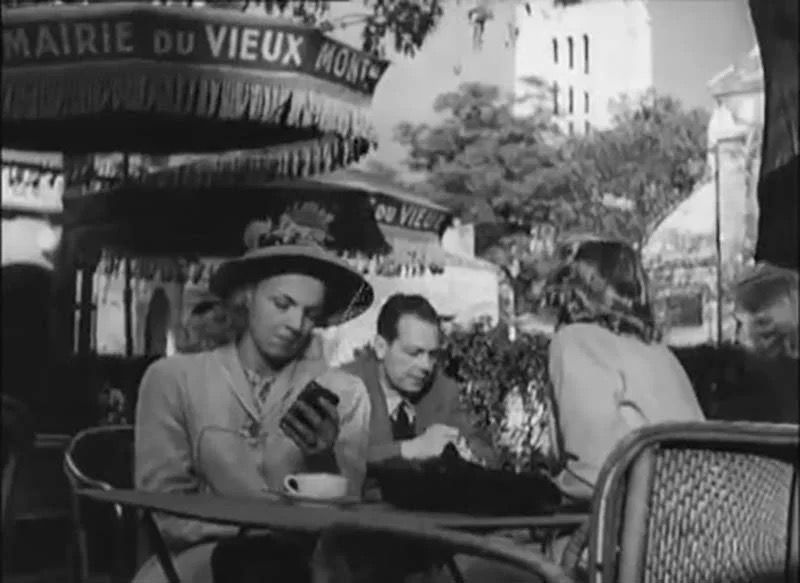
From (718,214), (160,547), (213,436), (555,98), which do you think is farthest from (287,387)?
(718,214)

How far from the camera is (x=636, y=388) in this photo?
2414mm

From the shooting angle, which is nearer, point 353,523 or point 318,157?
point 353,523

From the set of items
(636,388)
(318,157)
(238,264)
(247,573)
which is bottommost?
(247,573)

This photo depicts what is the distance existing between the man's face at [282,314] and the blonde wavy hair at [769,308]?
31.4 inches

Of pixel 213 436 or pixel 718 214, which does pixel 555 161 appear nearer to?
pixel 718 214

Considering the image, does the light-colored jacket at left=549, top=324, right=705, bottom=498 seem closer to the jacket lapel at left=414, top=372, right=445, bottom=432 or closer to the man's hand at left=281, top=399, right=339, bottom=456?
the jacket lapel at left=414, top=372, right=445, bottom=432

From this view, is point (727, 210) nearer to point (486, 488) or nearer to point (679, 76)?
point (679, 76)

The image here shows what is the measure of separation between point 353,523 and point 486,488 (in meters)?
0.32

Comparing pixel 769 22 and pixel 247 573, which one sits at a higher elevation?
pixel 769 22

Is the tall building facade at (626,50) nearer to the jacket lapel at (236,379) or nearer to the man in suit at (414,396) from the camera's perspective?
the man in suit at (414,396)

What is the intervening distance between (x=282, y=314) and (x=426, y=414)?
0.33 meters

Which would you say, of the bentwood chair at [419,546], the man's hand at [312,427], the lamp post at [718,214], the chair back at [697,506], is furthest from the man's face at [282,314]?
the lamp post at [718,214]

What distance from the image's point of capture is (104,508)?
2457mm

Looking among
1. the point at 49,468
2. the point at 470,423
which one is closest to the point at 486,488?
the point at 470,423
